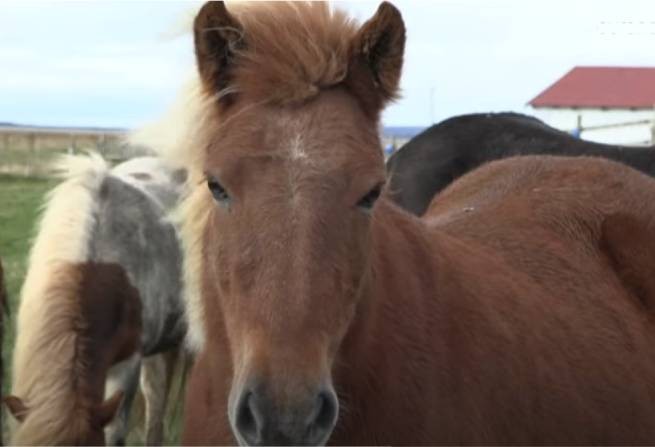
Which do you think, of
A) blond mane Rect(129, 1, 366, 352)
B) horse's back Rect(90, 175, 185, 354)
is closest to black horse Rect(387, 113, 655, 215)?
horse's back Rect(90, 175, 185, 354)

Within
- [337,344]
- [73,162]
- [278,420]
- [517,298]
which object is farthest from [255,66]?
[73,162]

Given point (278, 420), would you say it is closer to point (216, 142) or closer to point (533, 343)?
point (216, 142)

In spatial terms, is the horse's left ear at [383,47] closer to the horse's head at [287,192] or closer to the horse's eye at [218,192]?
the horse's head at [287,192]

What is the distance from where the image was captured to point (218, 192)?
270 centimetres

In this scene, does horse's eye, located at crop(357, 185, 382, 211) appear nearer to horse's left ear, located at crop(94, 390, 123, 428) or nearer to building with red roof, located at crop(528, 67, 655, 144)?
horse's left ear, located at crop(94, 390, 123, 428)

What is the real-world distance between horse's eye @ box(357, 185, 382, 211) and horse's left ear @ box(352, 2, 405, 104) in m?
0.33

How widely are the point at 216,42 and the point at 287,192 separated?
0.50 meters

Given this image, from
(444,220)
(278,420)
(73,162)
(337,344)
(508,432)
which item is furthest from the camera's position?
(73,162)

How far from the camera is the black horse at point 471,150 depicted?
23.6 feet

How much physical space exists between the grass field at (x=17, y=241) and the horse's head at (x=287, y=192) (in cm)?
431

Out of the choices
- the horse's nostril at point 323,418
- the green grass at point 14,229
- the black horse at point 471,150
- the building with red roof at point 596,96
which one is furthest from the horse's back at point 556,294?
the building with red roof at point 596,96

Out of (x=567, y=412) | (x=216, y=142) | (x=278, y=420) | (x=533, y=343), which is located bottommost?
(x=567, y=412)

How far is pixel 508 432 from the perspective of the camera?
3127 millimetres

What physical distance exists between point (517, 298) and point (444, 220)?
71 centimetres
